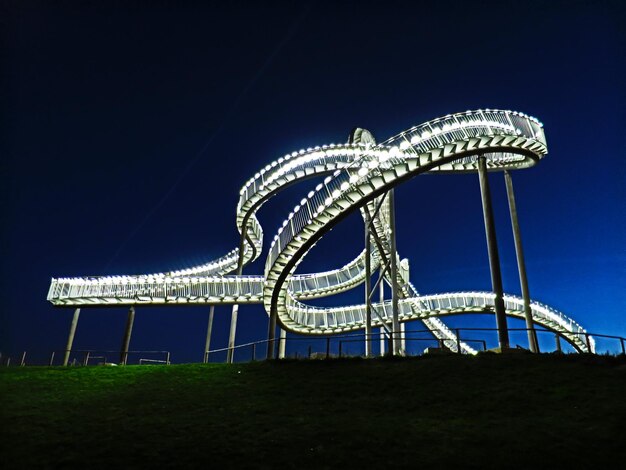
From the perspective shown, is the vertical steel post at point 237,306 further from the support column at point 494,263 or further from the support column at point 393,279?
the support column at point 494,263

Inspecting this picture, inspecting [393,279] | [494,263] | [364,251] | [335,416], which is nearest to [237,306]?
[364,251]

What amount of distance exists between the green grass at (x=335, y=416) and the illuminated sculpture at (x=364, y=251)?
367 cm

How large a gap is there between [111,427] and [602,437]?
12.0 m

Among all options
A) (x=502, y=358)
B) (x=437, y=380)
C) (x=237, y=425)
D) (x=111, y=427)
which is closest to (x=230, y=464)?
(x=237, y=425)

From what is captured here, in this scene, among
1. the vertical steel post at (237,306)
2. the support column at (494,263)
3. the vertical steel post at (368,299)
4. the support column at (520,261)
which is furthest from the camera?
the vertical steel post at (237,306)

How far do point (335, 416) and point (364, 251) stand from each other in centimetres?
2225

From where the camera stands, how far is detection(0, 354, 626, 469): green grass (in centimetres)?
1106

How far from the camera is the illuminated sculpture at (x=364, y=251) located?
2247 centimetres

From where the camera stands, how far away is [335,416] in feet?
44.5

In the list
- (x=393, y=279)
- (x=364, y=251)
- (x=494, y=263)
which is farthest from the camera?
(x=364, y=251)

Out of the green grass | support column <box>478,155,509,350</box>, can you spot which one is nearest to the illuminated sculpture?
support column <box>478,155,509,350</box>

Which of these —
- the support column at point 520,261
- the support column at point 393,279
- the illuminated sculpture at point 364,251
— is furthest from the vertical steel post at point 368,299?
the support column at point 520,261

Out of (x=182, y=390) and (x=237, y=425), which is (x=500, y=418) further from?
(x=182, y=390)

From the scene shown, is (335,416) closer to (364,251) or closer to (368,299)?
(368,299)
